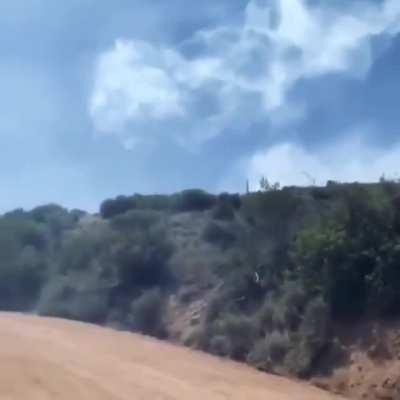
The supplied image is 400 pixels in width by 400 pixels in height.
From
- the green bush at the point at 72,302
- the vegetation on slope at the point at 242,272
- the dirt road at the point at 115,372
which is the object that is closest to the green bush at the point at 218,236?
the vegetation on slope at the point at 242,272

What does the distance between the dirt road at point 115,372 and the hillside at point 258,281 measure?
4.59 feet

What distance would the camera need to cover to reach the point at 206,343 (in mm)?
26953

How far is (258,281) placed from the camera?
2955 cm

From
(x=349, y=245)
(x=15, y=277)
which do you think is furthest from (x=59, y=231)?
(x=349, y=245)

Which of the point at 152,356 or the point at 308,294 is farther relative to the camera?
the point at 308,294

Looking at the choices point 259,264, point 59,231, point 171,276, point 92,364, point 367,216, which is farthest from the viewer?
point 59,231

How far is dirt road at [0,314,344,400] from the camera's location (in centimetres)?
1675

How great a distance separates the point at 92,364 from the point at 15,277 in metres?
22.4

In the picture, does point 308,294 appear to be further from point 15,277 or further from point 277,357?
point 15,277

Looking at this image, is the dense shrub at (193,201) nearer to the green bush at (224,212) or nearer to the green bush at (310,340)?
the green bush at (224,212)

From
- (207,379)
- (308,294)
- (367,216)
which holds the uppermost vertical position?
(367,216)

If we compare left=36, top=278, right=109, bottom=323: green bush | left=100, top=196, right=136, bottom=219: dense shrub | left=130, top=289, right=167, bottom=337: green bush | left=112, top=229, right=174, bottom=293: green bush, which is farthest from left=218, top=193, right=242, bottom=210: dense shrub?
left=130, top=289, right=167, bottom=337: green bush

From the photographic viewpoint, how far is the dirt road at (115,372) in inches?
659

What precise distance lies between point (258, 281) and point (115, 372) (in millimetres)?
10535
